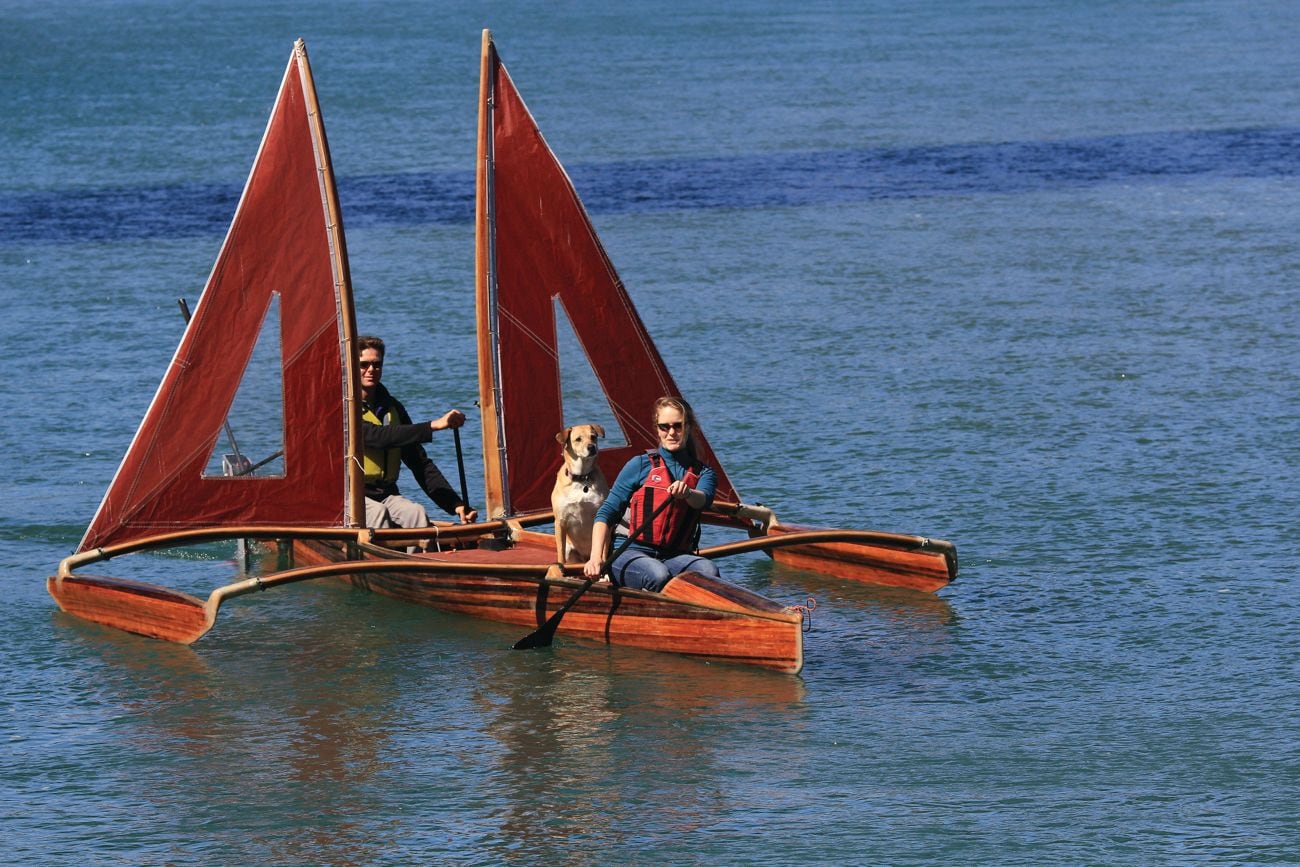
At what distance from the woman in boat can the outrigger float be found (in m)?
0.47

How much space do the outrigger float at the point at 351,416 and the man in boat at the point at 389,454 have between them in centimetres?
27

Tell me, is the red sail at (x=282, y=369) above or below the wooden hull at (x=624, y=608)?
above

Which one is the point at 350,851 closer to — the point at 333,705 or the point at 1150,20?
the point at 333,705

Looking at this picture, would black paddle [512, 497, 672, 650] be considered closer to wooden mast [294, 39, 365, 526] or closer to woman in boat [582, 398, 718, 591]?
woman in boat [582, 398, 718, 591]

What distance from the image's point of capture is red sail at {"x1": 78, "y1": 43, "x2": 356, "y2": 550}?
569 inches

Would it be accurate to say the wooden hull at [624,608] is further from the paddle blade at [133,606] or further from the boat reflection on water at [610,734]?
the paddle blade at [133,606]

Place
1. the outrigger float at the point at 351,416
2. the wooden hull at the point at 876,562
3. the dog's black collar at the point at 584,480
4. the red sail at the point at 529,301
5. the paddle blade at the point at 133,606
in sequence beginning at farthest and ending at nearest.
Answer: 1. the red sail at the point at 529,301
2. the wooden hull at the point at 876,562
3. the outrigger float at the point at 351,416
4. the paddle blade at the point at 133,606
5. the dog's black collar at the point at 584,480

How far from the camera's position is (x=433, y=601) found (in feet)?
45.8

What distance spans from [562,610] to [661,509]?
0.86m

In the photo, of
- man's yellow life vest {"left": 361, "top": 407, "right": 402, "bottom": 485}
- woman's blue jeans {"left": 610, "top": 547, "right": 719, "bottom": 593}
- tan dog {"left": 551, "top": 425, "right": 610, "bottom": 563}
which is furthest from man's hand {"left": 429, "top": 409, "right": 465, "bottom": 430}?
woman's blue jeans {"left": 610, "top": 547, "right": 719, "bottom": 593}

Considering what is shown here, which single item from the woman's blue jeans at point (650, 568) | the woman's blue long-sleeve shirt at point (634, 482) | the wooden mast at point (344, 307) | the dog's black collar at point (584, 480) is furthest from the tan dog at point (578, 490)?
the wooden mast at point (344, 307)

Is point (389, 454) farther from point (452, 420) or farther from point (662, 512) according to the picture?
point (662, 512)

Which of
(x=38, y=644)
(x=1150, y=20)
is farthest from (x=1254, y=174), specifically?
(x=1150, y=20)

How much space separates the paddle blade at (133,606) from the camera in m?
13.5
